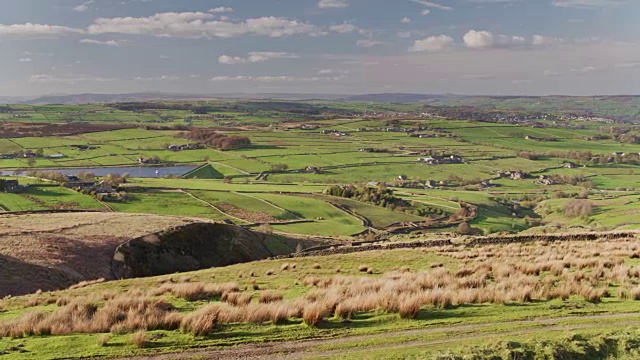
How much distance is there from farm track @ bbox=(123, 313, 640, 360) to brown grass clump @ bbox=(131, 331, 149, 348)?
629 mm

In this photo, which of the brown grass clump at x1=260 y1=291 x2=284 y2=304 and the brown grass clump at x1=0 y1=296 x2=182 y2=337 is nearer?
the brown grass clump at x1=0 y1=296 x2=182 y2=337

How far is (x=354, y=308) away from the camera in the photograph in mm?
15500

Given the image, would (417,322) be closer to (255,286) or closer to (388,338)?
(388,338)

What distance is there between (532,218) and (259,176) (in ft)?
223

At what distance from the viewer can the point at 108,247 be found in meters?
39.4

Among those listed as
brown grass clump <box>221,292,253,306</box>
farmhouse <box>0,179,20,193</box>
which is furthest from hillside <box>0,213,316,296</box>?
farmhouse <box>0,179,20,193</box>

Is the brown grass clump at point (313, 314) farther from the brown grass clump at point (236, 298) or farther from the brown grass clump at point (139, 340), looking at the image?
the brown grass clump at point (139, 340)

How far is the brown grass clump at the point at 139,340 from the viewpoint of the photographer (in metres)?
12.4

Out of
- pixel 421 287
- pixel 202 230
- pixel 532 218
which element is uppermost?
pixel 421 287

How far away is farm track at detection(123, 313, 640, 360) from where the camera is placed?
11.9 metres

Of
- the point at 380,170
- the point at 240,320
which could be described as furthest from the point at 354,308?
the point at 380,170

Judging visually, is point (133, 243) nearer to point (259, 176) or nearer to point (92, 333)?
point (92, 333)

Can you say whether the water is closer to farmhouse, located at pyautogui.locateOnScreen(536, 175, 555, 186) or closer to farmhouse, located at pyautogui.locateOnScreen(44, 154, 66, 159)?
farmhouse, located at pyautogui.locateOnScreen(44, 154, 66, 159)

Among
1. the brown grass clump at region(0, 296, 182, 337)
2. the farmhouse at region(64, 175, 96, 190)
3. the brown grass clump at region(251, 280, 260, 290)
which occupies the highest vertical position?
the brown grass clump at region(0, 296, 182, 337)
